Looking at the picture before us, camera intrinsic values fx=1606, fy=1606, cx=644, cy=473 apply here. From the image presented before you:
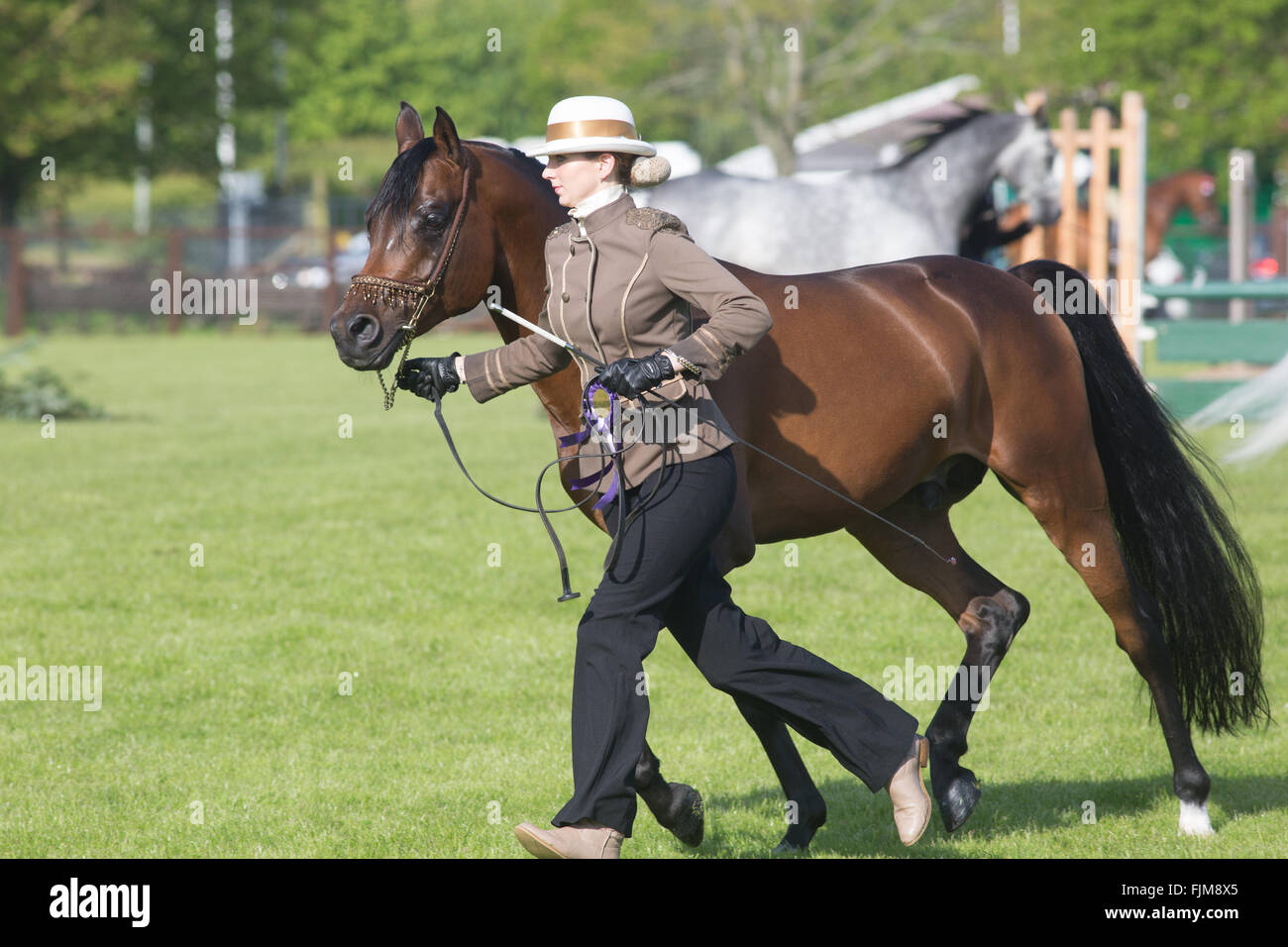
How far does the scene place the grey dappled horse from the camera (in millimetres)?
13047

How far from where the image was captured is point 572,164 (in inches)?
159

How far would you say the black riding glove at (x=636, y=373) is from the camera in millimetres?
3777

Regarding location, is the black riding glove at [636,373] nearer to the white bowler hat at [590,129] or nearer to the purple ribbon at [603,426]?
the purple ribbon at [603,426]

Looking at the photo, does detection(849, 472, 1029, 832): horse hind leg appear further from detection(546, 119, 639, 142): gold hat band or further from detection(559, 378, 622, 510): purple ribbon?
detection(546, 119, 639, 142): gold hat band

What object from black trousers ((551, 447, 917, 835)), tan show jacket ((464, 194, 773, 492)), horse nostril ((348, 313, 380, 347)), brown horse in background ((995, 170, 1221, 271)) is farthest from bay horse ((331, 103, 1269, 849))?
brown horse in background ((995, 170, 1221, 271))

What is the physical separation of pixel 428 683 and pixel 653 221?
3227mm

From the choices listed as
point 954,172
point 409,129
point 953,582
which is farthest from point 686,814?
point 954,172

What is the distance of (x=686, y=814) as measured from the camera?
15.0ft

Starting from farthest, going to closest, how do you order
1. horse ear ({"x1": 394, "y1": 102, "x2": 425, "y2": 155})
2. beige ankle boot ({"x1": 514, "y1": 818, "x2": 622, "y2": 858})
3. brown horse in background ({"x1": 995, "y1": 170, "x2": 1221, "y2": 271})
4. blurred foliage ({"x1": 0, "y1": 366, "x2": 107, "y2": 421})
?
brown horse in background ({"x1": 995, "y1": 170, "x2": 1221, "y2": 271}) < blurred foliage ({"x1": 0, "y1": 366, "x2": 107, "y2": 421}) < horse ear ({"x1": 394, "y1": 102, "x2": 425, "y2": 155}) < beige ankle boot ({"x1": 514, "y1": 818, "x2": 622, "y2": 858})

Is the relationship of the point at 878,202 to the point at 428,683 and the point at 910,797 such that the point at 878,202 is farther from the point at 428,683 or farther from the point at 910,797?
the point at 910,797

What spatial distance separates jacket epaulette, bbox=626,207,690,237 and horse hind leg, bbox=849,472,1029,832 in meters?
1.55

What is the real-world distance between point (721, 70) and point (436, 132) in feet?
118

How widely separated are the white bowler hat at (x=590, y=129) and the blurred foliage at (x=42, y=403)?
13118mm

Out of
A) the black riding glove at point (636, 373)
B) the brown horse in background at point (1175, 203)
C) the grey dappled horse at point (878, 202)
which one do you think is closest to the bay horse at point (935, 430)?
the black riding glove at point (636, 373)
